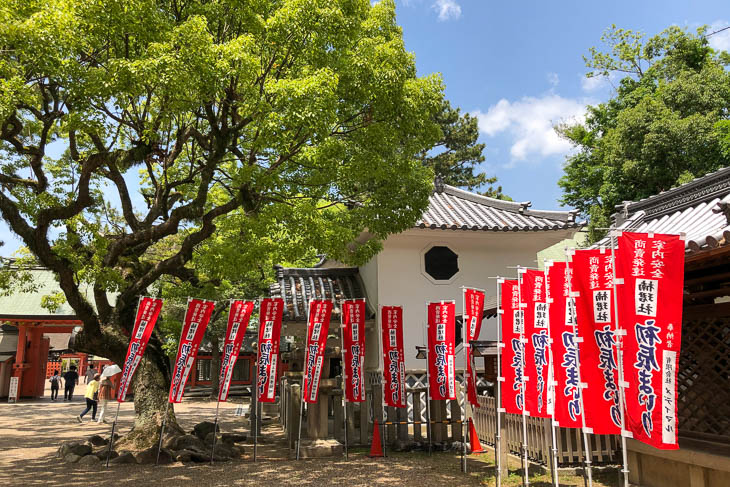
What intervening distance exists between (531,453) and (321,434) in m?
4.31

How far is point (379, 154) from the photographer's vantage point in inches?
382

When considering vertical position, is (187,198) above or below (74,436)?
above

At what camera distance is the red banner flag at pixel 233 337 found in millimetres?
10727

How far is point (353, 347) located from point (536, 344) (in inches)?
182

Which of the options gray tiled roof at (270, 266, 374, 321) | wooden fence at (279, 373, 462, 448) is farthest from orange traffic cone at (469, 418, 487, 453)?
gray tiled roof at (270, 266, 374, 321)

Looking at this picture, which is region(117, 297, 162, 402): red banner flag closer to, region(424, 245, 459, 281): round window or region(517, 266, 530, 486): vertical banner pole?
region(517, 266, 530, 486): vertical banner pole

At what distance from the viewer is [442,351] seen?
34.0 feet

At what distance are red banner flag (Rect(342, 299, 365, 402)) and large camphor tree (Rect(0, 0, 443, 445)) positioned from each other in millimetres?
1209

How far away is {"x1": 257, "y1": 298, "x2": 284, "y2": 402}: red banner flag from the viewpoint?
1072cm

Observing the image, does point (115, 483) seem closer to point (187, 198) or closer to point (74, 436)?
point (74, 436)

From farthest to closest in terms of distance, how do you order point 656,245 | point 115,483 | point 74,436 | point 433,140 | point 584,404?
point 74,436 < point 433,140 < point 115,483 < point 584,404 < point 656,245

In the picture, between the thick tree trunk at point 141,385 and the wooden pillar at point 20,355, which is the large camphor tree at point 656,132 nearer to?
the thick tree trunk at point 141,385

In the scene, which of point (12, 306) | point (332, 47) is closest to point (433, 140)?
point (332, 47)

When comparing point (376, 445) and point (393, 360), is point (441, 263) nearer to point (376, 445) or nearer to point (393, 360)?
point (393, 360)
